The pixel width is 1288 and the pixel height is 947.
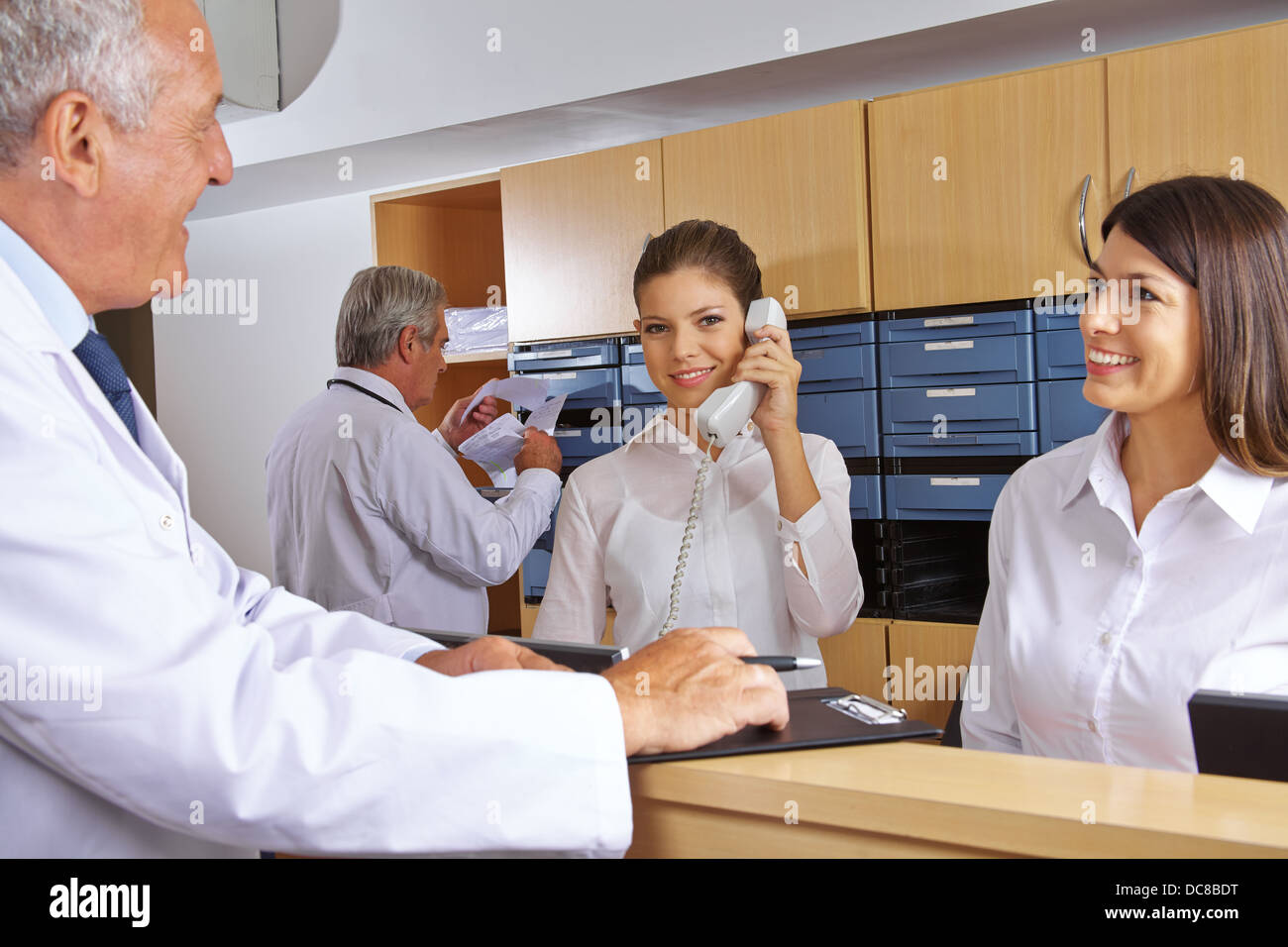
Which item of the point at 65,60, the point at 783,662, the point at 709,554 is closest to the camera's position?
the point at 65,60

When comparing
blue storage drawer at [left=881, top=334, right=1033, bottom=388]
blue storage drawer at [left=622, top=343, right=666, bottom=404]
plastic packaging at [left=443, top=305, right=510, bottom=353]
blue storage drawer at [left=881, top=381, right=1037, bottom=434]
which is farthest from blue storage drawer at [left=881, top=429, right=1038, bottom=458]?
plastic packaging at [left=443, top=305, right=510, bottom=353]

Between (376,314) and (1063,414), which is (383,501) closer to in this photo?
(376,314)

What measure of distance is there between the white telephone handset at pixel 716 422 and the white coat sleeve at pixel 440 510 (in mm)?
817

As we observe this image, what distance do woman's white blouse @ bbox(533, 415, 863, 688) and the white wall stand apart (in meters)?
3.58

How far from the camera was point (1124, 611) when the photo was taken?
1444mm

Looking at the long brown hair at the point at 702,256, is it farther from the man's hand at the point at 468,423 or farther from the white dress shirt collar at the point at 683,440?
the man's hand at the point at 468,423

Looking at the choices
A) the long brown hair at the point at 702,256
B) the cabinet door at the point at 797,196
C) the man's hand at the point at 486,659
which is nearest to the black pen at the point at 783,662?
the man's hand at the point at 486,659

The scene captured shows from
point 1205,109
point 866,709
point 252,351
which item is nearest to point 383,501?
point 866,709

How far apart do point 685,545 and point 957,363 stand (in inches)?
52.5

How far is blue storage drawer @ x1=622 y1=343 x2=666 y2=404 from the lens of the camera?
136 inches

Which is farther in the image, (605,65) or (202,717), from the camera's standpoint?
(605,65)

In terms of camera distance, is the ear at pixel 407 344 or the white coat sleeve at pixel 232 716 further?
the ear at pixel 407 344

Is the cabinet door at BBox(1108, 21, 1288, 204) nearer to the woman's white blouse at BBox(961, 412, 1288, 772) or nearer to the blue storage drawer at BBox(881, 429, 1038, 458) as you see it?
the blue storage drawer at BBox(881, 429, 1038, 458)

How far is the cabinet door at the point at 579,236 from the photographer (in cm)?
352
